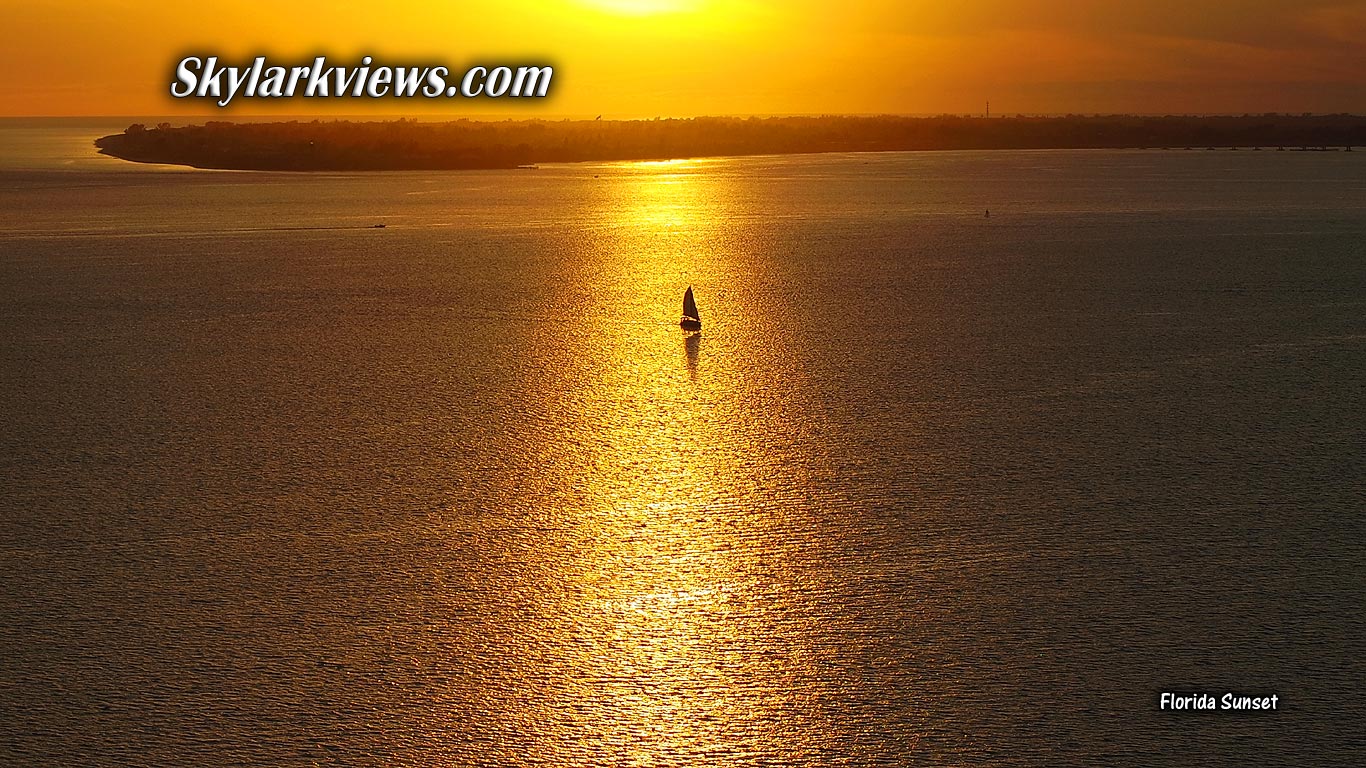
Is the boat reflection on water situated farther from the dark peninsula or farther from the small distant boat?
the dark peninsula

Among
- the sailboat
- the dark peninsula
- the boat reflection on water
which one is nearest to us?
the boat reflection on water

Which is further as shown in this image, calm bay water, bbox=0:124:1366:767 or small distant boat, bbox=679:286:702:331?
small distant boat, bbox=679:286:702:331

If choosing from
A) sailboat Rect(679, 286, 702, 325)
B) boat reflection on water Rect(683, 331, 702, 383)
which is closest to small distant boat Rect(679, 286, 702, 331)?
sailboat Rect(679, 286, 702, 325)

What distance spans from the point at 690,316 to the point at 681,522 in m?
6.23

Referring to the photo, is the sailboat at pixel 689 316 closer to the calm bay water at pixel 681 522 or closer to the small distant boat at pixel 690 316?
the small distant boat at pixel 690 316

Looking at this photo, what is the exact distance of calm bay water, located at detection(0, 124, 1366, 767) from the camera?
14.1ft

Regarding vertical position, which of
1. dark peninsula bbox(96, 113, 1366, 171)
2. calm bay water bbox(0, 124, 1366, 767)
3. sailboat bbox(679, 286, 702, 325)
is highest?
dark peninsula bbox(96, 113, 1366, 171)

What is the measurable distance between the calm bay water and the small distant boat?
0.27m

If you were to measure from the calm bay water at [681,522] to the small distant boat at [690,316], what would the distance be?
0.27 m

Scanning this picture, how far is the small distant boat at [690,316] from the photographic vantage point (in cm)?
1238

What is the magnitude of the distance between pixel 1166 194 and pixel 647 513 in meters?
31.5

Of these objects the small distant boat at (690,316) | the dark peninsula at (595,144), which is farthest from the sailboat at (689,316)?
the dark peninsula at (595,144)

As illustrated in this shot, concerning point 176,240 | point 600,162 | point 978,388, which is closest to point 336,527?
point 978,388

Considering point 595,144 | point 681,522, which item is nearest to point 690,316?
point 681,522
